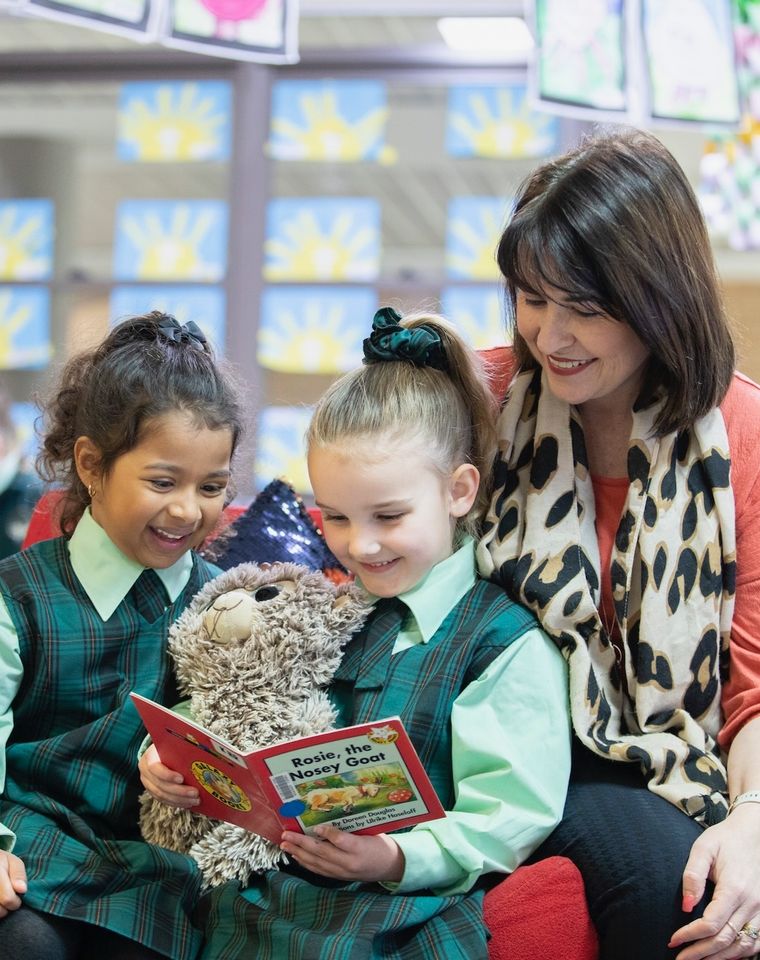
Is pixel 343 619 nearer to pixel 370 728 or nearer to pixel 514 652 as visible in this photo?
pixel 514 652

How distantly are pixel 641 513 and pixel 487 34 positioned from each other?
302 cm

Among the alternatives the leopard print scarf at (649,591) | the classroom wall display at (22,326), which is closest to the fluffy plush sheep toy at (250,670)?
the leopard print scarf at (649,591)

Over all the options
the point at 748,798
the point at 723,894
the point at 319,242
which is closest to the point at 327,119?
the point at 319,242

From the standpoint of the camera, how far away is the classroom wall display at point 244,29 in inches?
119

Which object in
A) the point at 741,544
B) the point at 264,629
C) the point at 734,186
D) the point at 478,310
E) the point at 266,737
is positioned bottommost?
the point at 266,737

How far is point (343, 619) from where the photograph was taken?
1560 mm

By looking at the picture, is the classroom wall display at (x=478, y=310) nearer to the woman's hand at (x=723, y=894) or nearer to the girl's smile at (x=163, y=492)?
the girl's smile at (x=163, y=492)

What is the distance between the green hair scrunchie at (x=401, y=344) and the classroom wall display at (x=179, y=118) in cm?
267

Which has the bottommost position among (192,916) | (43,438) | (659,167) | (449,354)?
(192,916)

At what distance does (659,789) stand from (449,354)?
62 centimetres

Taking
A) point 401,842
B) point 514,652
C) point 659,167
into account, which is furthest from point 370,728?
point 659,167

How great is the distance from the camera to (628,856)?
1395 mm

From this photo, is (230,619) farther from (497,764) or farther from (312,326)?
(312,326)

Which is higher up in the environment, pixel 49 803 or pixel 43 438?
pixel 43 438
